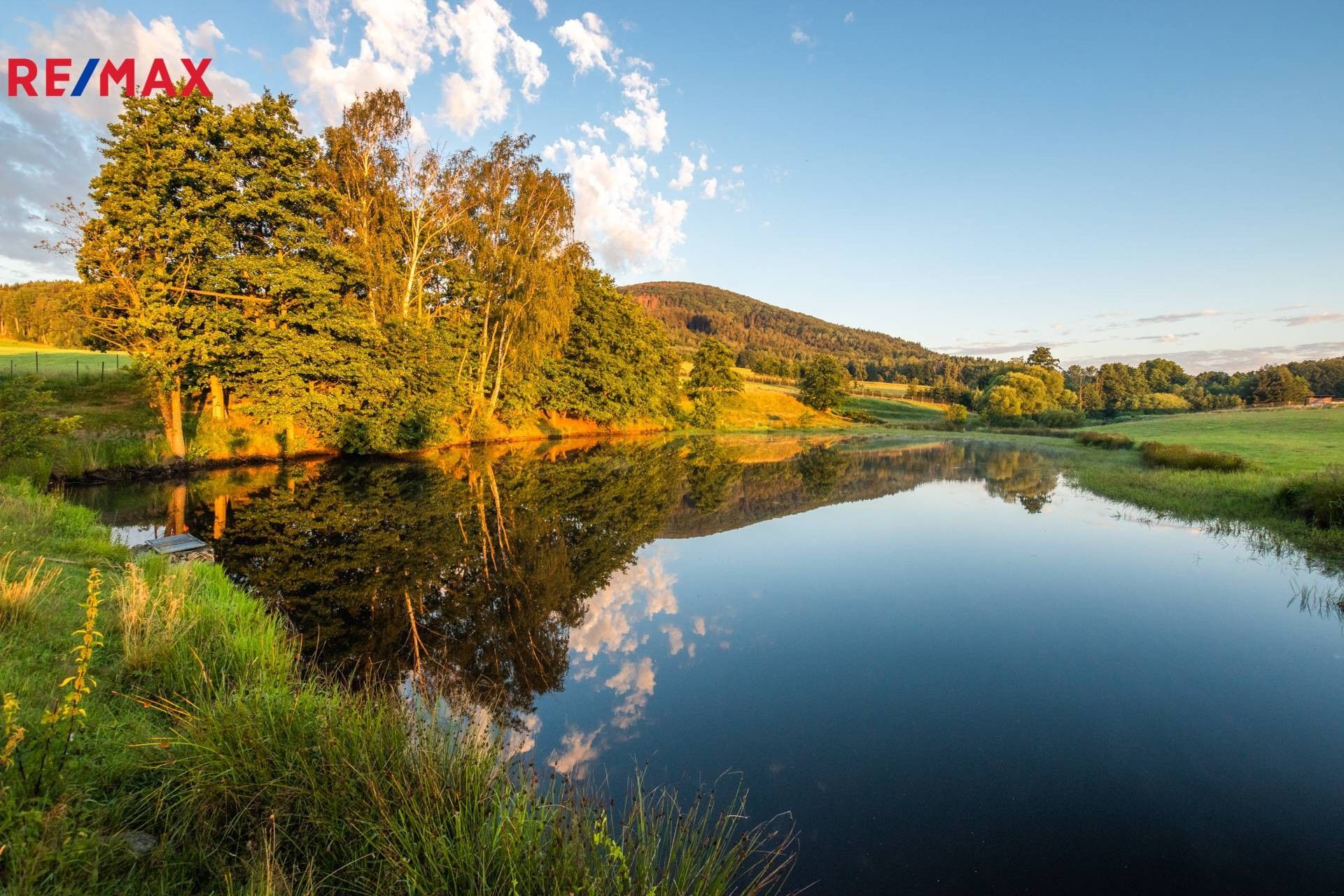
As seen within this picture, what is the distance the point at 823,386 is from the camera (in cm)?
8056

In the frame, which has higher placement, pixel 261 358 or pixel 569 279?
pixel 569 279

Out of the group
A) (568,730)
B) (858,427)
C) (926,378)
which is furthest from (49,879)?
(926,378)

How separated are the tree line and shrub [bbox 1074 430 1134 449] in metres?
40.9

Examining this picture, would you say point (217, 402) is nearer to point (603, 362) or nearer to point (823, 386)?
point (603, 362)

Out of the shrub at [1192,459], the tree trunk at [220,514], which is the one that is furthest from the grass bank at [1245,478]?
the tree trunk at [220,514]

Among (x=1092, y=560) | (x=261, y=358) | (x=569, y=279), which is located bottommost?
(x=1092, y=560)

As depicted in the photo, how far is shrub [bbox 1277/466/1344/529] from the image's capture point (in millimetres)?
14234

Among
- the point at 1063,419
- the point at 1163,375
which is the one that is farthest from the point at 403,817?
the point at 1163,375

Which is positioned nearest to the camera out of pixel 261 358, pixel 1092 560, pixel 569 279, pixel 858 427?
pixel 1092 560

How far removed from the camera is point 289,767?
3721mm

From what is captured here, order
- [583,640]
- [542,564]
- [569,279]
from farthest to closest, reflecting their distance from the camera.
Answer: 1. [569,279]
2. [542,564]
3. [583,640]

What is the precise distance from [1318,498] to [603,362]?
4103cm

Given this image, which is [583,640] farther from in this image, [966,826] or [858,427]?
[858,427]

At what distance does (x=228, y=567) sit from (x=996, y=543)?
56.1 ft
